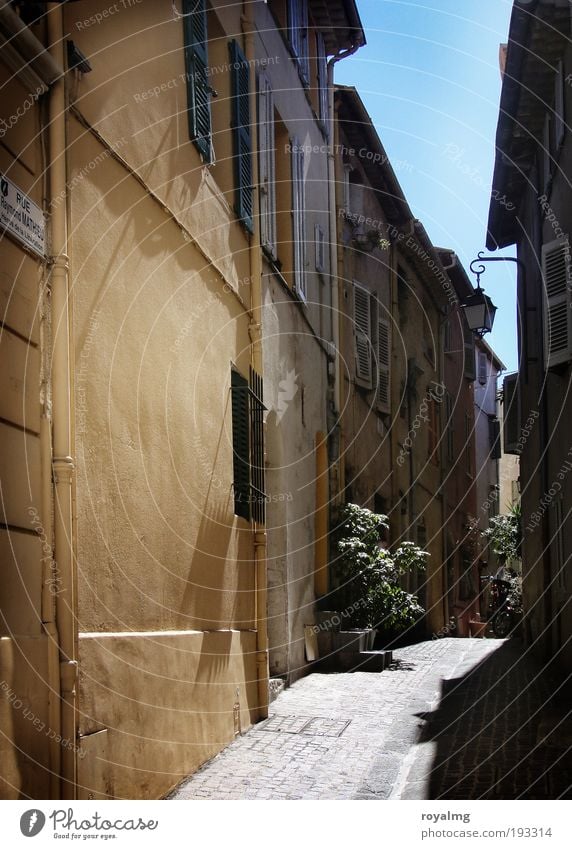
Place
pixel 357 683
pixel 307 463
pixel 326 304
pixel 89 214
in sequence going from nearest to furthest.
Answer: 1. pixel 89 214
2. pixel 357 683
3. pixel 307 463
4. pixel 326 304

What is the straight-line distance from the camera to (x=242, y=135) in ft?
32.6

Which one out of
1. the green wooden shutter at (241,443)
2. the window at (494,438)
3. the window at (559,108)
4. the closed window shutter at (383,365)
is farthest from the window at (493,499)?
the green wooden shutter at (241,443)

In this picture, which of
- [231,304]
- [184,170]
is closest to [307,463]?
[231,304]

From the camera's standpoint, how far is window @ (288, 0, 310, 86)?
13.0 meters

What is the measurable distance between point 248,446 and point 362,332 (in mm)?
7368

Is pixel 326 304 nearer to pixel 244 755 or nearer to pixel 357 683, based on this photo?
pixel 357 683

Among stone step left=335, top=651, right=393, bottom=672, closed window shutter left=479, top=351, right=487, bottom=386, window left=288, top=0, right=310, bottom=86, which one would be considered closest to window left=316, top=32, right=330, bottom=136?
window left=288, top=0, right=310, bottom=86

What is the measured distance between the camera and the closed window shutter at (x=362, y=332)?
1630 centimetres

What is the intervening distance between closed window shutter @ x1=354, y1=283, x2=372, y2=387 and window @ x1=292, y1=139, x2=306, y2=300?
3.36 meters

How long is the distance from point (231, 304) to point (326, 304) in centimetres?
509

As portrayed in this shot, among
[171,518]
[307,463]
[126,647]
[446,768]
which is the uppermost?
[307,463]

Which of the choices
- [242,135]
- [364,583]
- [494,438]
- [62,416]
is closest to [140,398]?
[62,416]

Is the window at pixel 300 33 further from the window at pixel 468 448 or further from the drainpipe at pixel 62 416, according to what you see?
the window at pixel 468 448

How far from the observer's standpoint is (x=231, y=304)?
9.32 meters
